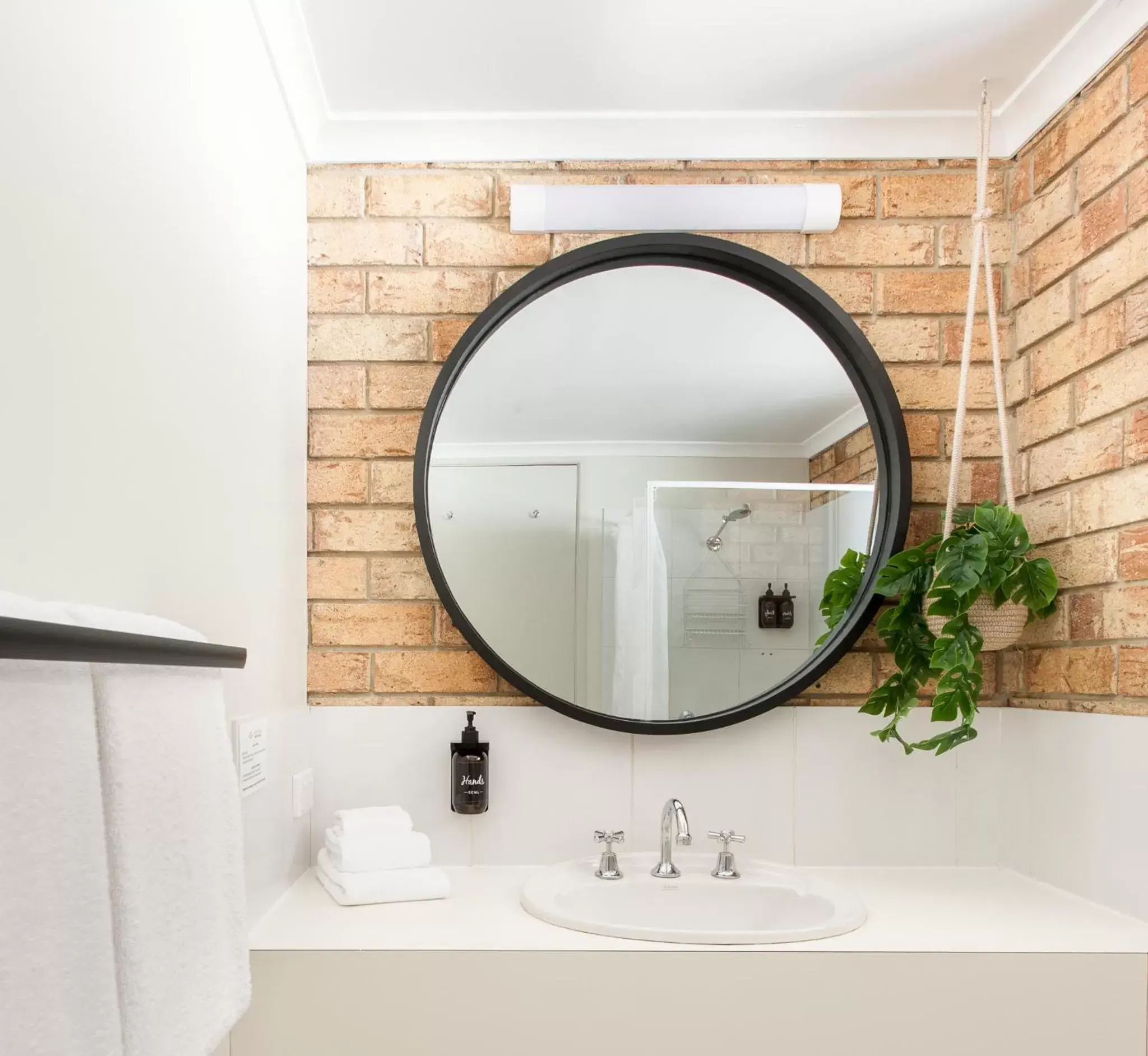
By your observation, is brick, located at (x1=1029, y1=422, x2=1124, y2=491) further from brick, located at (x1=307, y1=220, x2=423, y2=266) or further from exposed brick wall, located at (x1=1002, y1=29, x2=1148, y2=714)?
brick, located at (x1=307, y1=220, x2=423, y2=266)

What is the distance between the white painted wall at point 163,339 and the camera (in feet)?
2.66

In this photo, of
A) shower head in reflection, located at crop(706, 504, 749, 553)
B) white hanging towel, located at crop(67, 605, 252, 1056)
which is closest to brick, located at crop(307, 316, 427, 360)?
shower head in reflection, located at crop(706, 504, 749, 553)

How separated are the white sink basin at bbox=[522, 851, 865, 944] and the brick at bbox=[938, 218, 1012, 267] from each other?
1.16m

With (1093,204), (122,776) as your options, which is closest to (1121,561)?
(1093,204)

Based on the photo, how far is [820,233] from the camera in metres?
1.83

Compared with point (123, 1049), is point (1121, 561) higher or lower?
higher

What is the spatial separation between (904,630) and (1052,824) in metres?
0.41

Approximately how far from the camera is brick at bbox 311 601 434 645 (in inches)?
70.1

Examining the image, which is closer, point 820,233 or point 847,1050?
point 847,1050

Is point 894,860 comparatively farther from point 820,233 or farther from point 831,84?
point 831,84

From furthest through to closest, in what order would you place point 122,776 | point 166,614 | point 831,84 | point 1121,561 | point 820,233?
point 820,233 < point 831,84 < point 1121,561 < point 166,614 < point 122,776

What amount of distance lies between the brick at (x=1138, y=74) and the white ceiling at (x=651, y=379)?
0.61 metres

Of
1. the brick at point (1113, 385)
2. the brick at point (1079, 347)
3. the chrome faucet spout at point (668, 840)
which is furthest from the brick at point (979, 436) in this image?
the chrome faucet spout at point (668, 840)

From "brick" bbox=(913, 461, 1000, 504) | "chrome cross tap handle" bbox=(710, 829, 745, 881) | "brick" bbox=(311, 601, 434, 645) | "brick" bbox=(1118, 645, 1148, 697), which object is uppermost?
"brick" bbox=(913, 461, 1000, 504)
